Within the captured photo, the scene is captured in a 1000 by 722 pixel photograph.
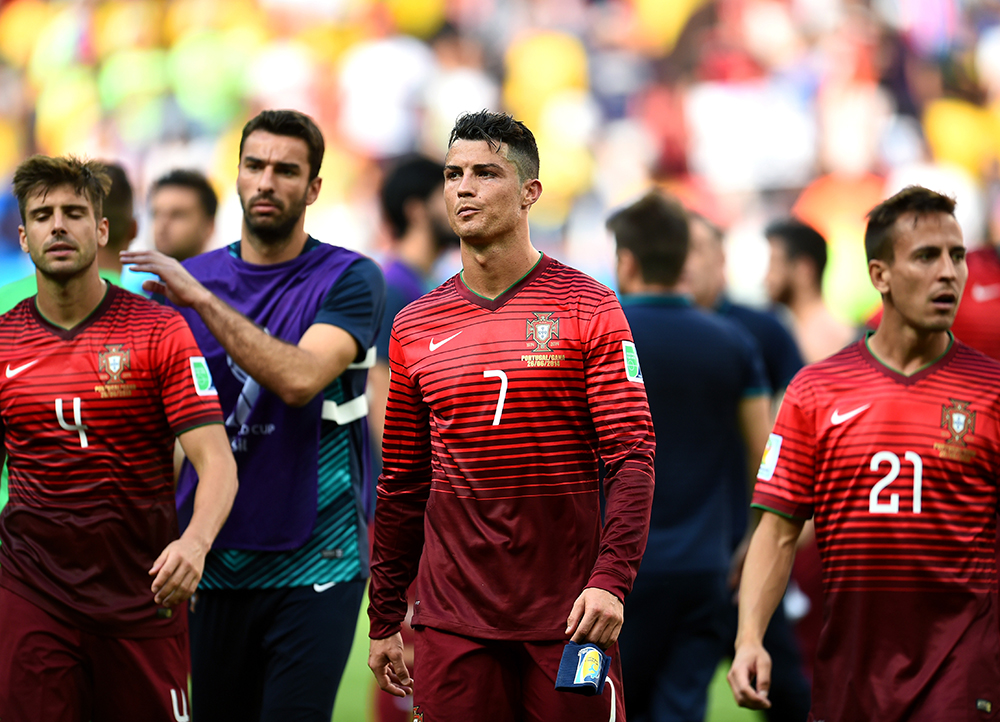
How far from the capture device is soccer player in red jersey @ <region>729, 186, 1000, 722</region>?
12.4 ft

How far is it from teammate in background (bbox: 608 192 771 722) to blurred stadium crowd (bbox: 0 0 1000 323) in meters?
11.6

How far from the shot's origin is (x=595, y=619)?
3.22 m

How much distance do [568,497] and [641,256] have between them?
2115mm

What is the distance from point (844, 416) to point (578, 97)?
15.6m

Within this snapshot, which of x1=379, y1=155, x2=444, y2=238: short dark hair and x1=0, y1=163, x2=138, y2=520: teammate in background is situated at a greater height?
x1=379, y1=155, x2=444, y2=238: short dark hair

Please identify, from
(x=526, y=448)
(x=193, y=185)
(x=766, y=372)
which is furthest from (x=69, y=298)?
(x=766, y=372)

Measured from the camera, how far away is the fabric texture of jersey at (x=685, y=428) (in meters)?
5.30

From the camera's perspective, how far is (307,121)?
4.95 metres

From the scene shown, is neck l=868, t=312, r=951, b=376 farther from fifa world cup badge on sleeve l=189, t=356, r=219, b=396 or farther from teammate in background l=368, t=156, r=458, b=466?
teammate in background l=368, t=156, r=458, b=466

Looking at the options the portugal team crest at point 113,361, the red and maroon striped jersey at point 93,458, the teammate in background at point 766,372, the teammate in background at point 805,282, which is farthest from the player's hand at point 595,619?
the teammate in background at point 805,282

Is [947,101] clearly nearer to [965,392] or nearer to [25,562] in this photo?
[965,392]

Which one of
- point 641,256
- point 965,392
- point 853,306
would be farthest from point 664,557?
point 853,306

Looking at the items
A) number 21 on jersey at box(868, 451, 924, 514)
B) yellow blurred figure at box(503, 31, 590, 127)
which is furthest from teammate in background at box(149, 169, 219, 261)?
yellow blurred figure at box(503, 31, 590, 127)

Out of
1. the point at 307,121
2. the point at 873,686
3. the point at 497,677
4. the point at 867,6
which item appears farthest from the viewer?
the point at 867,6
